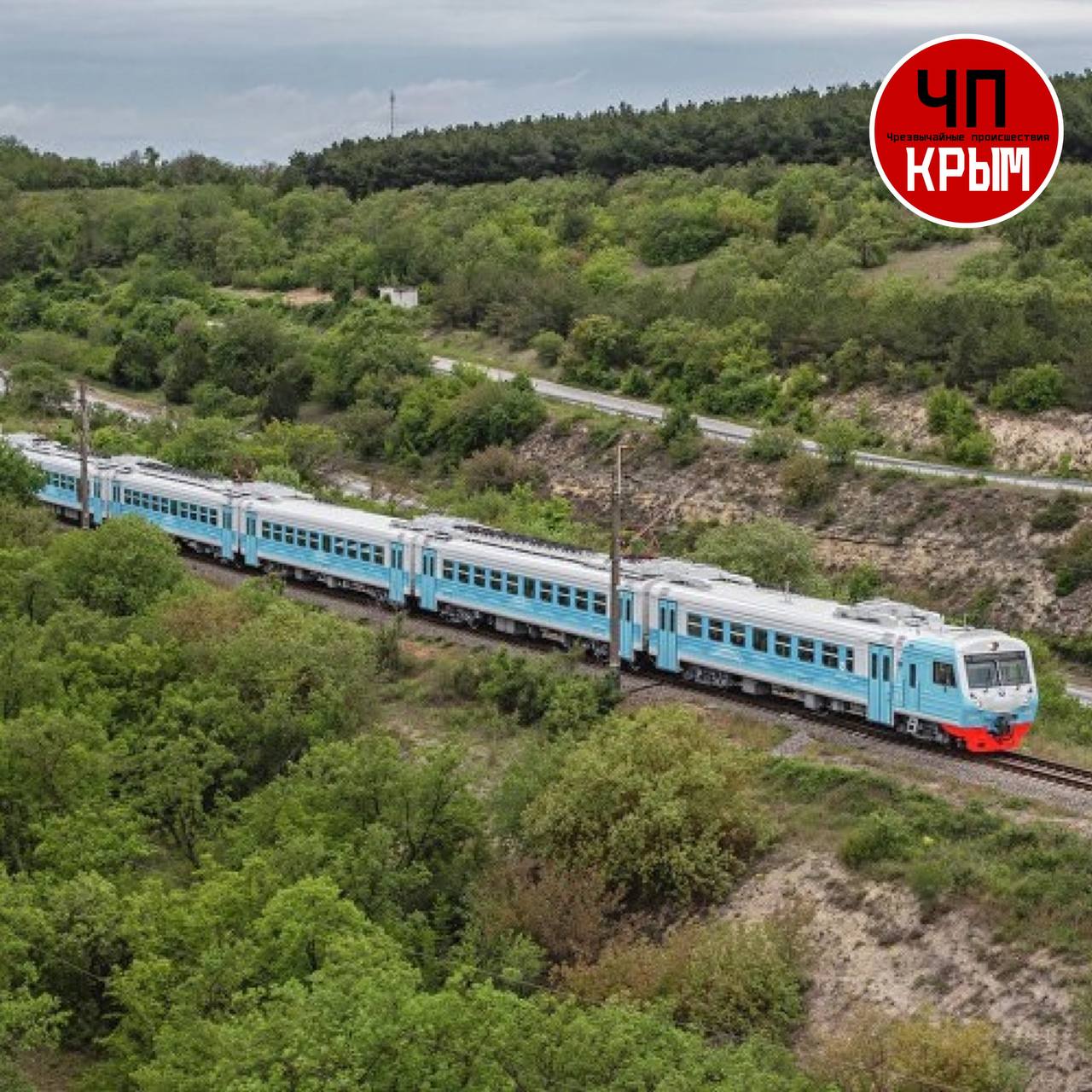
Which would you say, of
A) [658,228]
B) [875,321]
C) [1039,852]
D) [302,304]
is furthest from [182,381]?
[1039,852]

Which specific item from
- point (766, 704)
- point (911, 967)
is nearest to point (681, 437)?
point (766, 704)

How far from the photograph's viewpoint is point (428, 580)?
176ft

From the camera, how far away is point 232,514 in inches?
2494

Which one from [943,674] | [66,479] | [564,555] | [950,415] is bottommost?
[943,674]

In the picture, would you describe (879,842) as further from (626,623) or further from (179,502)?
(179,502)

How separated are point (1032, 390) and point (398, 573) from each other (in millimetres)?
31387

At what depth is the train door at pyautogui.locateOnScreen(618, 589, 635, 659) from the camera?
150ft

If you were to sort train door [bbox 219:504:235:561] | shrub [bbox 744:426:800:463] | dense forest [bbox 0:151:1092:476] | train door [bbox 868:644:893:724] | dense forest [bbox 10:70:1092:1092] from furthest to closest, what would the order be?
dense forest [bbox 0:151:1092:476] → shrub [bbox 744:426:800:463] → train door [bbox 219:504:235:561] → train door [bbox 868:644:893:724] → dense forest [bbox 10:70:1092:1092]

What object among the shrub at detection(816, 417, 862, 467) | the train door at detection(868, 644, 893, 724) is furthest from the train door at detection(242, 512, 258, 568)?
the train door at detection(868, 644, 893, 724)

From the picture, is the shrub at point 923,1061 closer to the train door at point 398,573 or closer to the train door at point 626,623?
the train door at point 626,623

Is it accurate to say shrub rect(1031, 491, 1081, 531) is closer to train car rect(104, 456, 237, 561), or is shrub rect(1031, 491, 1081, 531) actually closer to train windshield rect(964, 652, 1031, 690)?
train car rect(104, 456, 237, 561)

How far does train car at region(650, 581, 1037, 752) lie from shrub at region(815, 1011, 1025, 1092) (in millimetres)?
10252

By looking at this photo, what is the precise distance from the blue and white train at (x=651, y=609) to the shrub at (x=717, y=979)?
769 cm

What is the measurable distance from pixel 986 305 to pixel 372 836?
54764mm
